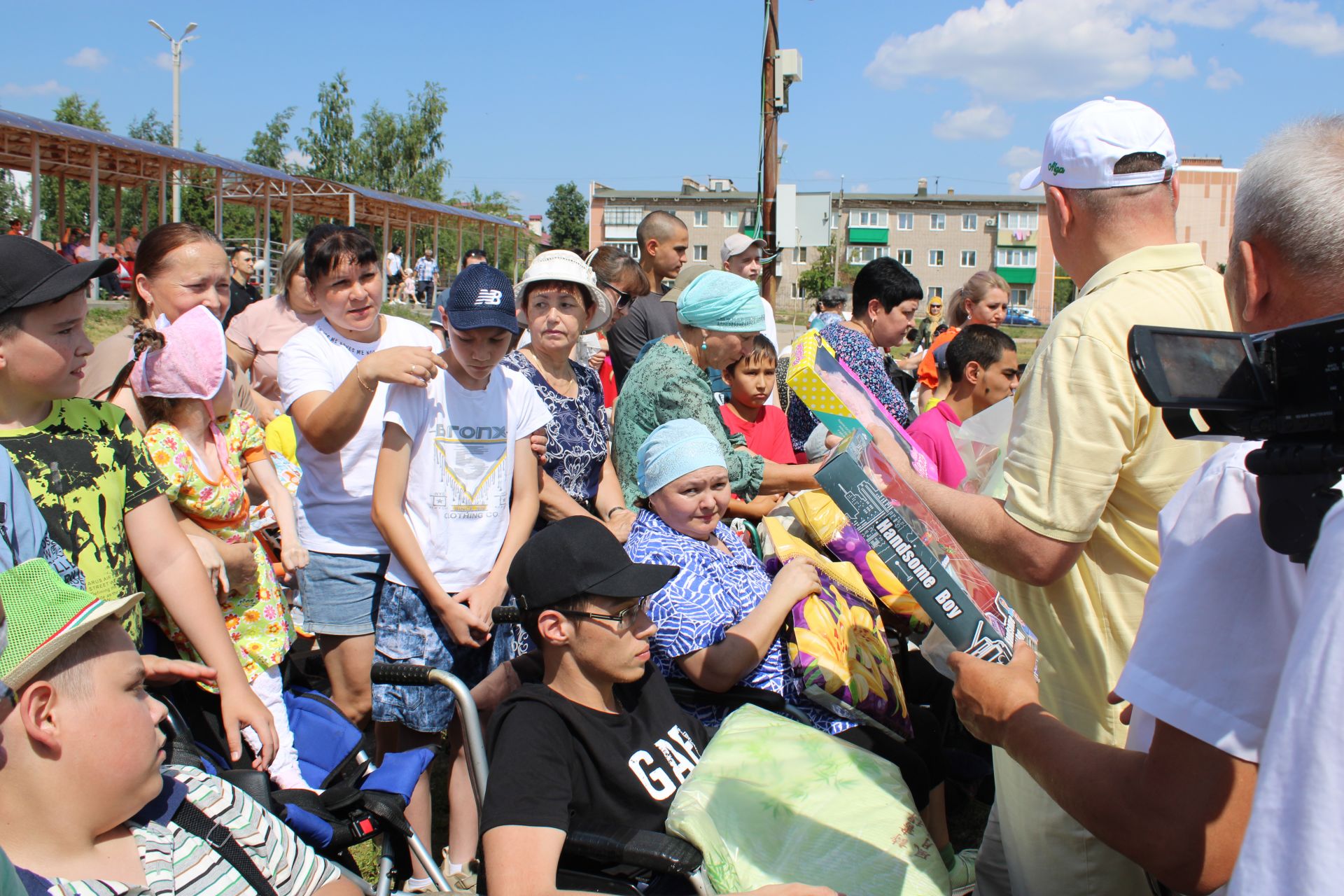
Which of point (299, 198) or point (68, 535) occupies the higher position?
point (299, 198)

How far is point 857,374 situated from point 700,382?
1.20 metres

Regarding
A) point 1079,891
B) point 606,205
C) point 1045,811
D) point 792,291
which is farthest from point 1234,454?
point 606,205

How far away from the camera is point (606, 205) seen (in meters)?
86.6

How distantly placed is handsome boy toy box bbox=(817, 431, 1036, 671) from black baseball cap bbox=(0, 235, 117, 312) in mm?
1682

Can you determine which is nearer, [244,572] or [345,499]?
[244,572]

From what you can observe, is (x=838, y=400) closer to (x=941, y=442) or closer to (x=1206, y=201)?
(x=941, y=442)

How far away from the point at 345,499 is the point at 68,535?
1.16m

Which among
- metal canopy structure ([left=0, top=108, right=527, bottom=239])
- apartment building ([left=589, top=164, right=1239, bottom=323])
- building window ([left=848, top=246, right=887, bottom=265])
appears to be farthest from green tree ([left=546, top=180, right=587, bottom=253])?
metal canopy structure ([left=0, top=108, right=527, bottom=239])

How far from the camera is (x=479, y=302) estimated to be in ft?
10.1

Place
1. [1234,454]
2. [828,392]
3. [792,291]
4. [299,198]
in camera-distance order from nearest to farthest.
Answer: [1234,454], [828,392], [299,198], [792,291]

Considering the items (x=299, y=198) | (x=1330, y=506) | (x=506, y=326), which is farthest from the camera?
(x=299, y=198)

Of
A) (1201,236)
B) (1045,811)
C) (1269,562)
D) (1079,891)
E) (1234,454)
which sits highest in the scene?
(1201,236)

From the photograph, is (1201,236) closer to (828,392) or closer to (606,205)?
(828,392)

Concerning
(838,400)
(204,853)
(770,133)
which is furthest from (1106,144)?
(770,133)
